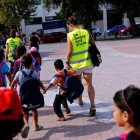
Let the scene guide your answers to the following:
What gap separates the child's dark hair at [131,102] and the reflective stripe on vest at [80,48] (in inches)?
116

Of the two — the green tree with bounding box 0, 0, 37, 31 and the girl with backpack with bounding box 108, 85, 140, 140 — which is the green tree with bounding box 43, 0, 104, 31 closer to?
the green tree with bounding box 0, 0, 37, 31

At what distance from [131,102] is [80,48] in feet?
10.2

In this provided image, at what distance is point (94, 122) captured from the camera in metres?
4.59

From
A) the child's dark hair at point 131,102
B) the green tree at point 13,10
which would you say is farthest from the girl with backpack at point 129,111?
the green tree at point 13,10

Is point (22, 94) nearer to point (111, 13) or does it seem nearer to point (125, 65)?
point (125, 65)

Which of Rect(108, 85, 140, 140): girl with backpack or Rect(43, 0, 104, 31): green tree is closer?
Rect(108, 85, 140, 140): girl with backpack

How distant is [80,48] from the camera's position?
4.88 m

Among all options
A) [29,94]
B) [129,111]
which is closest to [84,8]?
[29,94]

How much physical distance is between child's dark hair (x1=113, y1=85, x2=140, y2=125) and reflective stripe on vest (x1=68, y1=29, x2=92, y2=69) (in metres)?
2.96

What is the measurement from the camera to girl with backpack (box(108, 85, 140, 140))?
1.84 meters

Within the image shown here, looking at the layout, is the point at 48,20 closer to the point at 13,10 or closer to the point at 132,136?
the point at 13,10

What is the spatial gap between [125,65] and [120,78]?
2.36 m

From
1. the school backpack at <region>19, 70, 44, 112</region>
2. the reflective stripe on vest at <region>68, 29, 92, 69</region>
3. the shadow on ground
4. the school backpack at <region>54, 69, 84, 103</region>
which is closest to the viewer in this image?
the school backpack at <region>19, 70, 44, 112</region>

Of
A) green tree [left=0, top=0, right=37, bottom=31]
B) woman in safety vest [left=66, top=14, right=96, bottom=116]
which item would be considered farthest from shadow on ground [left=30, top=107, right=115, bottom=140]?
green tree [left=0, top=0, right=37, bottom=31]
